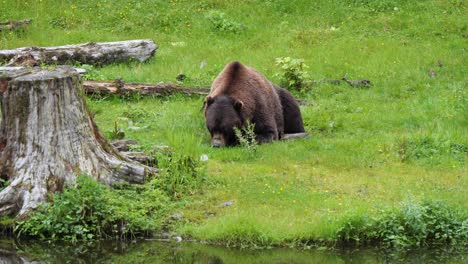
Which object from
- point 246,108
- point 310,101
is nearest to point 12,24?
point 310,101

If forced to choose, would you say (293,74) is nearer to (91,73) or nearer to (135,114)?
(135,114)

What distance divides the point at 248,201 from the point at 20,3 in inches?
556

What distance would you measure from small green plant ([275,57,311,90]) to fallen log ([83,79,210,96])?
1.72 meters

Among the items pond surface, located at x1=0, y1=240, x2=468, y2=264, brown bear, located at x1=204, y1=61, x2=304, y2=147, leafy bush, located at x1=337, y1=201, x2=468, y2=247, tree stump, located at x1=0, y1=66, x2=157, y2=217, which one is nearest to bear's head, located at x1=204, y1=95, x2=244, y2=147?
brown bear, located at x1=204, y1=61, x2=304, y2=147

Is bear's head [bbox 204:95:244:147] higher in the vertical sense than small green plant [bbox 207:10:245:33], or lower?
higher

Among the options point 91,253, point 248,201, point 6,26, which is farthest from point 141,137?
point 6,26

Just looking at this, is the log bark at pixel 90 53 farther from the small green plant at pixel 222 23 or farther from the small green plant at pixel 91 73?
the small green plant at pixel 222 23

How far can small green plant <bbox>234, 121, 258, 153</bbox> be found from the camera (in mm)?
14070

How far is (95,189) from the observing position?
11195mm

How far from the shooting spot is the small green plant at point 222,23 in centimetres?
2288

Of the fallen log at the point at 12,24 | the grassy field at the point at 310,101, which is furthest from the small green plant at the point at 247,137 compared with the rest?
the fallen log at the point at 12,24

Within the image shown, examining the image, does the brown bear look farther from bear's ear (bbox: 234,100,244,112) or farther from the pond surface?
the pond surface

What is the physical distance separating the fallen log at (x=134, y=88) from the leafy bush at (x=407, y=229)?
7.98 m

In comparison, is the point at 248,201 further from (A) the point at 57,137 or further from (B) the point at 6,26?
(B) the point at 6,26
